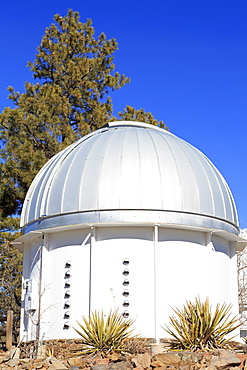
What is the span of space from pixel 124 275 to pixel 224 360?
403cm

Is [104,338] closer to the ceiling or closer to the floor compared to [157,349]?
closer to the ceiling

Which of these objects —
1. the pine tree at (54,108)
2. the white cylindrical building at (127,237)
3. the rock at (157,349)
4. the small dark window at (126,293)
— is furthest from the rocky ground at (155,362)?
the pine tree at (54,108)

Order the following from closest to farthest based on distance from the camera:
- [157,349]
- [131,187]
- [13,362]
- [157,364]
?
[157,364] < [13,362] < [157,349] < [131,187]

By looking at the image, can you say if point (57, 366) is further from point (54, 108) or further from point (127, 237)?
point (54, 108)

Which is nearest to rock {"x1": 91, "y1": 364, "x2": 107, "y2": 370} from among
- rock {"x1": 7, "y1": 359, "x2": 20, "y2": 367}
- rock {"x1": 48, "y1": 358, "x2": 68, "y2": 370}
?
rock {"x1": 48, "y1": 358, "x2": 68, "y2": 370}

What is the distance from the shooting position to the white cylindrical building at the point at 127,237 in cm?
1336

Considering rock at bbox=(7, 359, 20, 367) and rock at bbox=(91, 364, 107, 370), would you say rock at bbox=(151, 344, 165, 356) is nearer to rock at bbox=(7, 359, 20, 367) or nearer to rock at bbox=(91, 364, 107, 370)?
rock at bbox=(91, 364, 107, 370)

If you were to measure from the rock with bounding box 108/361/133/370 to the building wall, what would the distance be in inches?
110

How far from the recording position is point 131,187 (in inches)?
540

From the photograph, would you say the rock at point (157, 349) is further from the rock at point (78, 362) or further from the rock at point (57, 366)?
the rock at point (57, 366)

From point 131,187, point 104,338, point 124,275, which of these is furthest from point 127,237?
point 104,338

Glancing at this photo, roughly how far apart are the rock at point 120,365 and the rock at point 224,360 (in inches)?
60.9

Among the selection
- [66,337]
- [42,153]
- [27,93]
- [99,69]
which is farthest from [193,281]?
[99,69]

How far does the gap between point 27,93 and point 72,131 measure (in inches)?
114
